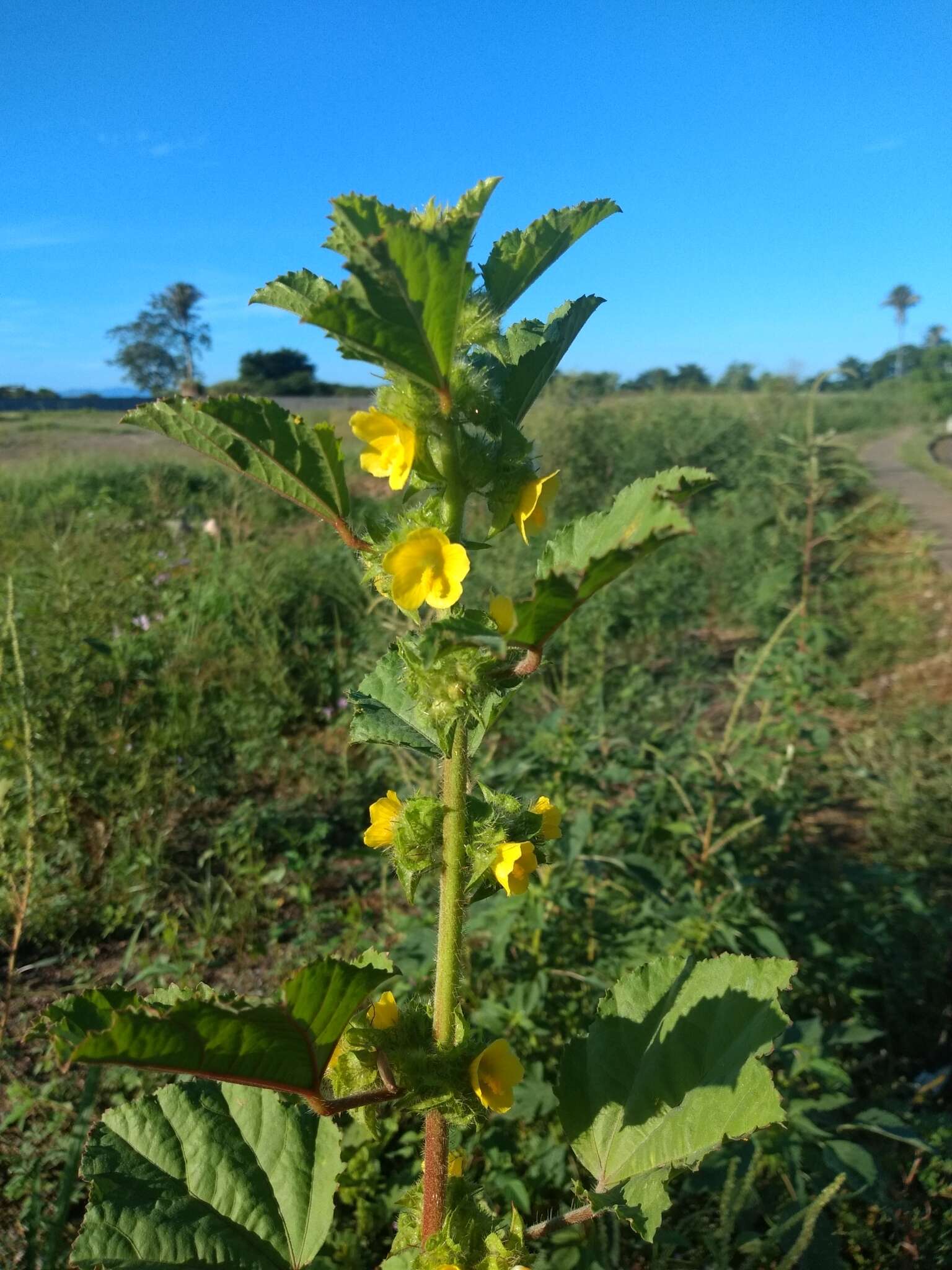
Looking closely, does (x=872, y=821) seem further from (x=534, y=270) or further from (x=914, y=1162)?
(x=534, y=270)

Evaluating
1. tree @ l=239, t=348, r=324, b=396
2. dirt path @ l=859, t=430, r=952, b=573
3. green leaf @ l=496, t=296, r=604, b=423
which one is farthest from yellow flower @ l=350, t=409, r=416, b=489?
tree @ l=239, t=348, r=324, b=396

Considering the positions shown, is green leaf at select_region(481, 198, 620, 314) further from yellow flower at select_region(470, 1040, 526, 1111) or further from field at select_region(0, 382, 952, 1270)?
yellow flower at select_region(470, 1040, 526, 1111)

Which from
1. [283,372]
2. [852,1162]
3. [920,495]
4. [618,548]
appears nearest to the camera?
[618,548]

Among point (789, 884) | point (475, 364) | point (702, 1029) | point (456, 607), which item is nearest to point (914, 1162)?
point (789, 884)

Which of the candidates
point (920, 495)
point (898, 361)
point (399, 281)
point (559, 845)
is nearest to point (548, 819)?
point (399, 281)

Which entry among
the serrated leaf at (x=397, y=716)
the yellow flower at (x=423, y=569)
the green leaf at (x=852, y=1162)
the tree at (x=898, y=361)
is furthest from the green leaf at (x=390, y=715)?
the tree at (x=898, y=361)

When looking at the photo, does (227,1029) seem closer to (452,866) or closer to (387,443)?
(452,866)

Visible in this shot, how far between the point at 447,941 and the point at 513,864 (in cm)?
11

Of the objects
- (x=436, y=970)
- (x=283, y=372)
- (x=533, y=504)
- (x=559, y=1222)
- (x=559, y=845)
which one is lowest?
(x=559, y=845)

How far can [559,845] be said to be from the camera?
2441 millimetres

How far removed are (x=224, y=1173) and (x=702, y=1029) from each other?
1.81 ft

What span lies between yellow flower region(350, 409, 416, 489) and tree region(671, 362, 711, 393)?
2399cm

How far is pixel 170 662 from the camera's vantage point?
4.57 meters

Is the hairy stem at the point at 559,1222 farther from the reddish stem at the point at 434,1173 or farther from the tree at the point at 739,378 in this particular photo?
the tree at the point at 739,378
